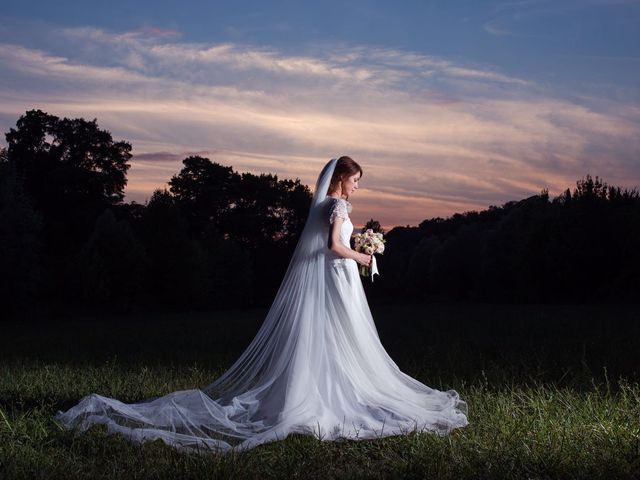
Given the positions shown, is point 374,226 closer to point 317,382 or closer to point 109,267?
point 317,382

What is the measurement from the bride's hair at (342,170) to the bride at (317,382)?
10mm

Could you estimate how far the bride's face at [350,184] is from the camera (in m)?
8.09

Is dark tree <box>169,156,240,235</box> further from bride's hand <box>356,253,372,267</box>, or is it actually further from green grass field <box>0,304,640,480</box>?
bride's hand <box>356,253,372,267</box>

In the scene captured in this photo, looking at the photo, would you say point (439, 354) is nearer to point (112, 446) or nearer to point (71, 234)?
point (112, 446)

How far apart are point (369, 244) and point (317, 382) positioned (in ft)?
5.00

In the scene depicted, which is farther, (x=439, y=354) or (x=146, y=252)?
(x=146, y=252)

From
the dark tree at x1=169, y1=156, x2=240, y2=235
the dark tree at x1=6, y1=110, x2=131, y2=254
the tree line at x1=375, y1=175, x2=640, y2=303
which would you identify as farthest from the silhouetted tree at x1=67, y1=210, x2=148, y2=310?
the tree line at x1=375, y1=175, x2=640, y2=303

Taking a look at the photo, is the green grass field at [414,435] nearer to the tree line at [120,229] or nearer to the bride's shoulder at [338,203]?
the bride's shoulder at [338,203]

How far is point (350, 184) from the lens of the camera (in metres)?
8.11

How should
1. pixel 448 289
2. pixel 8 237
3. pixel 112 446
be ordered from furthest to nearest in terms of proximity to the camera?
1. pixel 448 289
2. pixel 8 237
3. pixel 112 446

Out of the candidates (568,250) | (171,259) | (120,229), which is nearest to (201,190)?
(171,259)

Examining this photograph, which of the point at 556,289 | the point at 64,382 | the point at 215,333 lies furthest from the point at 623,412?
the point at 556,289

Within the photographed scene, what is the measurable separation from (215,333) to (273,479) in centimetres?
1658

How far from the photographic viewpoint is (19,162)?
167ft
